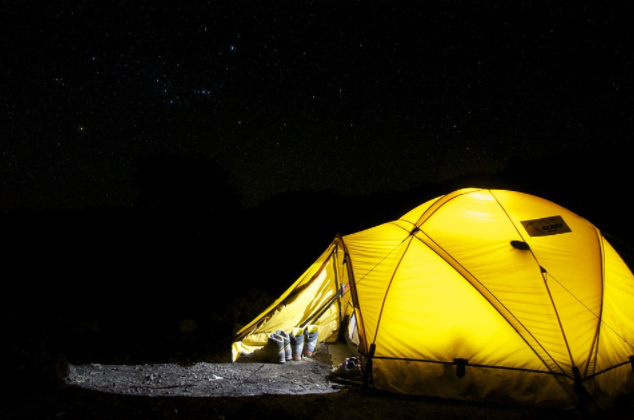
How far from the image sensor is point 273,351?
22.5 ft

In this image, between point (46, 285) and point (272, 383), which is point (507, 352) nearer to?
point (272, 383)

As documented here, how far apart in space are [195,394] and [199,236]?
2109 centimetres

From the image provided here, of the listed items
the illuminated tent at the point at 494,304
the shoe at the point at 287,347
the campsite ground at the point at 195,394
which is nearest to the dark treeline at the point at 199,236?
the shoe at the point at 287,347

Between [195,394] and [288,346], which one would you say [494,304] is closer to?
[288,346]

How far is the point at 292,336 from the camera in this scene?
716cm

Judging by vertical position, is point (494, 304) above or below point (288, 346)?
above

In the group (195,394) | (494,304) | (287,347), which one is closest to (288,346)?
(287,347)

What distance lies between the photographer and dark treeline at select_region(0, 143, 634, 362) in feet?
46.6

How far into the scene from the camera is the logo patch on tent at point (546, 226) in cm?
585

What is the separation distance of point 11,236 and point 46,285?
11383 mm

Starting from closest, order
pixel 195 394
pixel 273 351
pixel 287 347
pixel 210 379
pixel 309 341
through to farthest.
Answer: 1. pixel 195 394
2. pixel 210 379
3. pixel 273 351
4. pixel 287 347
5. pixel 309 341

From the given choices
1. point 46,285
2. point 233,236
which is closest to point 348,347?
point 46,285

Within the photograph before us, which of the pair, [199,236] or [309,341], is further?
[199,236]

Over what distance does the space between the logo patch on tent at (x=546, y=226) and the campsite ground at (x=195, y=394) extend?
2413 mm
